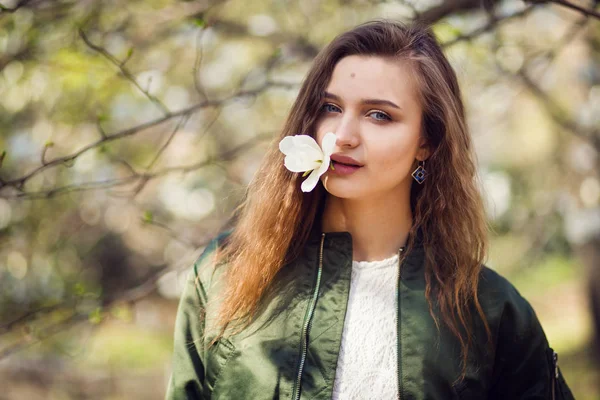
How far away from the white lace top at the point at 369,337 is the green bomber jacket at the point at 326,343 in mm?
30

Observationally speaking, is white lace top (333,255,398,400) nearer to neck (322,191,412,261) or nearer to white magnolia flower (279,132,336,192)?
neck (322,191,412,261)

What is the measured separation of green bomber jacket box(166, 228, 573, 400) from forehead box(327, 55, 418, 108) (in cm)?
41

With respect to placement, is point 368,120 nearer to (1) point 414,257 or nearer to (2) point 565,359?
(1) point 414,257

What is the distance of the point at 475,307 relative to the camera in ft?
5.72

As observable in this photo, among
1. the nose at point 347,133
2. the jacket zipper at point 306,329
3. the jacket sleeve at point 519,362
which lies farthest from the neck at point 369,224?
the jacket sleeve at point 519,362

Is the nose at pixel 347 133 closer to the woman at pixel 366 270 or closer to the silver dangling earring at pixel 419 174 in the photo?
the woman at pixel 366 270

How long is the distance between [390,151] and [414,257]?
33 centimetres

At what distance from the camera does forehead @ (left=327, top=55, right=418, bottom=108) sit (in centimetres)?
164

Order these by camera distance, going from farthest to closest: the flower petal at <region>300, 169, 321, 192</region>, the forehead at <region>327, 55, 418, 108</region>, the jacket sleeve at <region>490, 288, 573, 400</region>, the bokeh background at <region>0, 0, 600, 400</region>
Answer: the bokeh background at <region>0, 0, 600, 400</region>, the jacket sleeve at <region>490, 288, 573, 400</region>, the forehead at <region>327, 55, 418, 108</region>, the flower petal at <region>300, 169, 321, 192</region>

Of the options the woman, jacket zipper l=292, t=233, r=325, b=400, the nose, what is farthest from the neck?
the nose

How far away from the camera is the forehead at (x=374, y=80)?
1.64 meters

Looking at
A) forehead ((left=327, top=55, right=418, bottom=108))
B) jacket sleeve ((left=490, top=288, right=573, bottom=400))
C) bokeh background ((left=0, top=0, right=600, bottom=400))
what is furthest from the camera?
bokeh background ((left=0, top=0, right=600, bottom=400))

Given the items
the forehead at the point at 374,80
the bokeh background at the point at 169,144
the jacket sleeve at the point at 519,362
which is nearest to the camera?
the forehead at the point at 374,80

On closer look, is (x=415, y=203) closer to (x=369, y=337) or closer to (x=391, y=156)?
(x=391, y=156)
